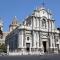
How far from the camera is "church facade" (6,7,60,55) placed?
8962 centimetres

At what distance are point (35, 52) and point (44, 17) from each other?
17.9m

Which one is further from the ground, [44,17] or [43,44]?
[44,17]

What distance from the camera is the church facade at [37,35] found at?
8962 cm

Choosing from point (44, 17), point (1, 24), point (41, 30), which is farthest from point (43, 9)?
point (1, 24)

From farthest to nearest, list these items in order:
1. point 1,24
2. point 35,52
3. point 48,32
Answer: point 1,24
point 48,32
point 35,52

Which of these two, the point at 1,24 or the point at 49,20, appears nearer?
the point at 49,20

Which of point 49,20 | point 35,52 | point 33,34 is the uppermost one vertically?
point 49,20

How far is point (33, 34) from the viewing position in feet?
302

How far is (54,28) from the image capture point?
326 feet

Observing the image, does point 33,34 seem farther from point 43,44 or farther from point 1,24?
point 1,24

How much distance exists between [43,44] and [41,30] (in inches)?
282

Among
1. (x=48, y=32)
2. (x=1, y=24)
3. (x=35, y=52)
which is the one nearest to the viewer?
(x=35, y=52)

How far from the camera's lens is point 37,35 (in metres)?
93.2

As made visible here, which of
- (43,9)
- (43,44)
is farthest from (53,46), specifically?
(43,9)
